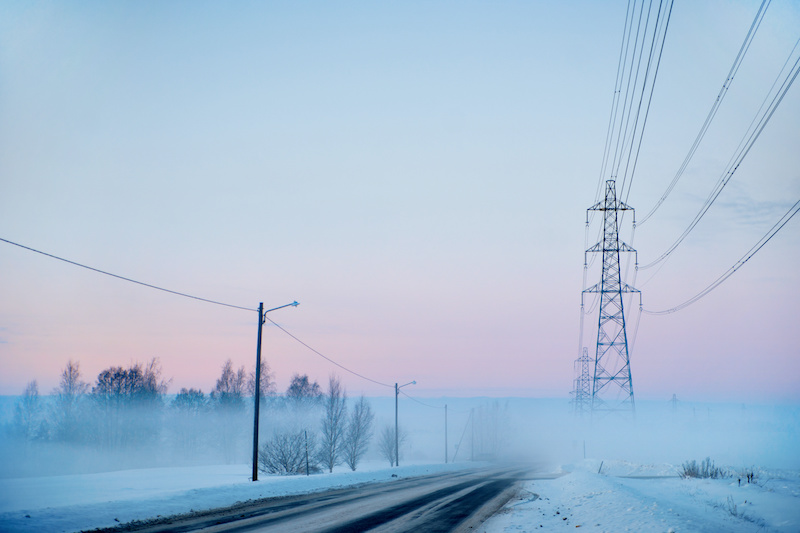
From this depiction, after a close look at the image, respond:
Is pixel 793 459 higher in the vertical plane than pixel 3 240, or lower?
lower

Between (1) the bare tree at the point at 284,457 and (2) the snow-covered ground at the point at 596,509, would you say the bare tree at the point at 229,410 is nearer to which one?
(1) the bare tree at the point at 284,457

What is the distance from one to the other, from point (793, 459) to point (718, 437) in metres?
15.7

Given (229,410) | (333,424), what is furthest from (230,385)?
(333,424)

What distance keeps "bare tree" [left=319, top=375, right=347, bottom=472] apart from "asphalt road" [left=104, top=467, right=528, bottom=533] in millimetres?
54892

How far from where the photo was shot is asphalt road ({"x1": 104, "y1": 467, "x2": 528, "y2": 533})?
1329 cm

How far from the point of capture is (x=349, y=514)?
15.8 m

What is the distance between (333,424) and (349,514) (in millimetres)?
66003

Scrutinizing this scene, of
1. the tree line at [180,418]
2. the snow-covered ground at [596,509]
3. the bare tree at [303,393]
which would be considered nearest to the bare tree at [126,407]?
the tree line at [180,418]

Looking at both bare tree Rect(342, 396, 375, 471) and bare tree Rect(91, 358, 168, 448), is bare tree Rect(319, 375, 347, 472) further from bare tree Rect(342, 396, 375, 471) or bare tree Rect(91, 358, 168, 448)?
bare tree Rect(91, 358, 168, 448)

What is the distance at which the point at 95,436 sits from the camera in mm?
81438

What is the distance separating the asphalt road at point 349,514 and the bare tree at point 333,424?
54.9 metres

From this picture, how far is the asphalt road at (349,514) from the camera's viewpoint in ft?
43.6

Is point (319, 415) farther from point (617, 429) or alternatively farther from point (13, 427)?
point (617, 429)

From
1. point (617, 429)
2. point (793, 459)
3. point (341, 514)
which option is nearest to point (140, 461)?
point (617, 429)
